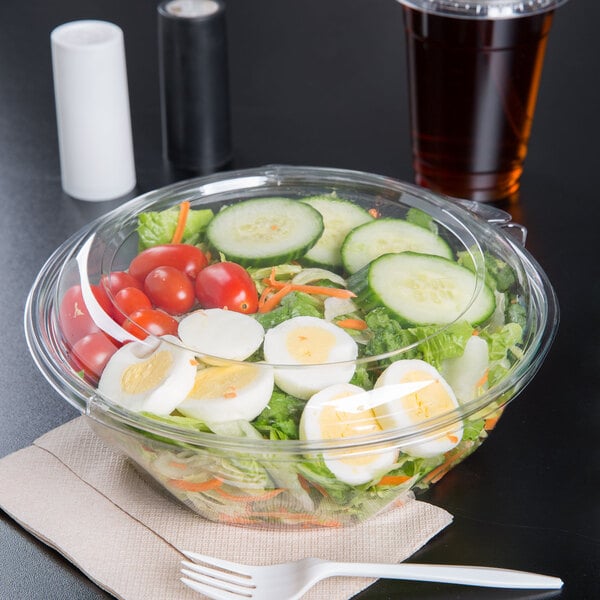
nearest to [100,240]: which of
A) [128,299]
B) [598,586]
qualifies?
[128,299]

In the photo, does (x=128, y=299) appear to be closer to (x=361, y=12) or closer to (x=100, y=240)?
(x=100, y=240)

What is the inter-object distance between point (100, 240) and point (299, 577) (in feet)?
2.59

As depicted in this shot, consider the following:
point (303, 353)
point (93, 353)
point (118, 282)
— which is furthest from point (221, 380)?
point (118, 282)

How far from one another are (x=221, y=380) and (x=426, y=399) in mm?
338

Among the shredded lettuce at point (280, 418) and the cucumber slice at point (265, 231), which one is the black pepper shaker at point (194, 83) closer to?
the cucumber slice at point (265, 231)

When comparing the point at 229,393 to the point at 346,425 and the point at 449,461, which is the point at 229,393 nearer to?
the point at 346,425

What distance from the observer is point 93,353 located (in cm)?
192

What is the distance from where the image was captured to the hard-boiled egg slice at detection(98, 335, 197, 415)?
1.79m

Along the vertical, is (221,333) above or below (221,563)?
above

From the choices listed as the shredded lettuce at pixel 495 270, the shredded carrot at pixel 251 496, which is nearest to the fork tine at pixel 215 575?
the shredded carrot at pixel 251 496

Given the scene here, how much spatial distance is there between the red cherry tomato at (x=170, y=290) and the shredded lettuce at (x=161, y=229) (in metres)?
0.17

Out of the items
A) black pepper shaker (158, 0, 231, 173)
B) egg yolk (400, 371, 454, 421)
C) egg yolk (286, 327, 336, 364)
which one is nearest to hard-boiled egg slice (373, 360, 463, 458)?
egg yolk (400, 371, 454, 421)

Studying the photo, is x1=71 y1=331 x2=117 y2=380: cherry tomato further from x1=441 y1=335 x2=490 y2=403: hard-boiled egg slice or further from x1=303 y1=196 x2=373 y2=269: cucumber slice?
x1=441 y1=335 x2=490 y2=403: hard-boiled egg slice

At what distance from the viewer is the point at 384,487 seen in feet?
6.08
